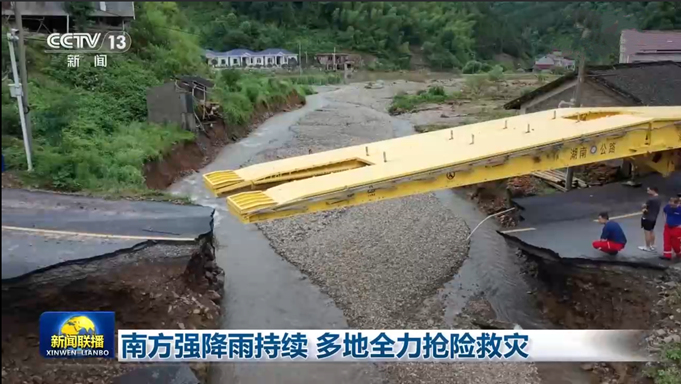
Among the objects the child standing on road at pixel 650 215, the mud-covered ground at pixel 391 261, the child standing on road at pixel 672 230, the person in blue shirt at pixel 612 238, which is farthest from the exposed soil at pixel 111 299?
the child standing on road at pixel 672 230

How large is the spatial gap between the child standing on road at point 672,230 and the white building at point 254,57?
9.28 meters

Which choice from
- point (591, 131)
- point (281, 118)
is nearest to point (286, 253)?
point (591, 131)

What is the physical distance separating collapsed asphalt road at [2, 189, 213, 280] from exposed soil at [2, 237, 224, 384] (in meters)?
0.13

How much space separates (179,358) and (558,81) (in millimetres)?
6937

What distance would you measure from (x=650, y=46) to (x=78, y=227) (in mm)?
6809

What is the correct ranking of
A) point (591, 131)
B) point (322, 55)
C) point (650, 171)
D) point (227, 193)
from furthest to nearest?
point (322, 55)
point (650, 171)
point (591, 131)
point (227, 193)

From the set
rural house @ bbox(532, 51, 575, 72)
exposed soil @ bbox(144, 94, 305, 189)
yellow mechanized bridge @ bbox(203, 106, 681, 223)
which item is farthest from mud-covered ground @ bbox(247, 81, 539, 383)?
exposed soil @ bbox(144, 94, 305, 189)

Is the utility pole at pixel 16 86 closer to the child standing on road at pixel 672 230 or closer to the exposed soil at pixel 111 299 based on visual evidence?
the exposed soil at pixel 111 299

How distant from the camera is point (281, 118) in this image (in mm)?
21484

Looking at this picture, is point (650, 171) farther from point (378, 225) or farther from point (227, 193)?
point (227, 193)

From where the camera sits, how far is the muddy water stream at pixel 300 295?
5859 millimetres

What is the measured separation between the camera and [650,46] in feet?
20.9

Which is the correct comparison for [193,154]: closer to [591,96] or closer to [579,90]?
[579,90]

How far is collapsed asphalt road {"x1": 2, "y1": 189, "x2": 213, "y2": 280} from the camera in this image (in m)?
4.50
